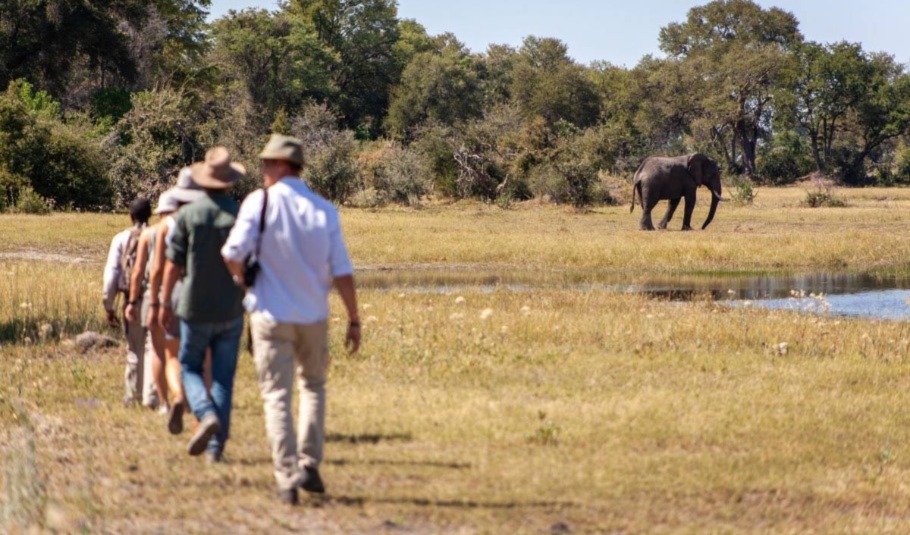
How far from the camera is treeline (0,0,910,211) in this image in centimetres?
4219

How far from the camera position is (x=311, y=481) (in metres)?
7.50

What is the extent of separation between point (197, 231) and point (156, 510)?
5.93ft

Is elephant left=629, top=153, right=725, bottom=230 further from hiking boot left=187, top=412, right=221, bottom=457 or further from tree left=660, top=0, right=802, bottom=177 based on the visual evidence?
tree left=660, top=0, right=802, bottom=177

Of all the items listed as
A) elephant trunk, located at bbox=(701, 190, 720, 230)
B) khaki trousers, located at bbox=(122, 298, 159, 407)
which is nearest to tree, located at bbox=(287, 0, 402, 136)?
elephant trunk, located at bbox=(701, 190, 720, 230)

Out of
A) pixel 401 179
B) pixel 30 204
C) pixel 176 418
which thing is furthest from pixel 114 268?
pixel 401 179

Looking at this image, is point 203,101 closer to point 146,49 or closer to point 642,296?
point 146,49

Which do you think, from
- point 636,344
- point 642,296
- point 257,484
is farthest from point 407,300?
point 257,484

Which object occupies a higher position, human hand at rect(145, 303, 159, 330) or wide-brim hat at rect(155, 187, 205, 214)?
wide-brim hat at rect(155, 187, 205, 214)

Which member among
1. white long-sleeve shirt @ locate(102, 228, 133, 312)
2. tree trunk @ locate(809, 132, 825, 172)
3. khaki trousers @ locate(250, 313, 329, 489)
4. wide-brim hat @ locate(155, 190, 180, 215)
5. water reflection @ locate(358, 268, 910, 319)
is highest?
tree trunk @ locate(809, 132, 825, 172)

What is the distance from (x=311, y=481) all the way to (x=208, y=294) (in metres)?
1.44

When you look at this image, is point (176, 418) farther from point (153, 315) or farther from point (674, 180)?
point (674, 180)

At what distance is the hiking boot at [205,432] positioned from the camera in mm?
7863

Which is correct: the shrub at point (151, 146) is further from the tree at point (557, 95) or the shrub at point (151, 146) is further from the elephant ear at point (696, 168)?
the tree at point (557, 95)

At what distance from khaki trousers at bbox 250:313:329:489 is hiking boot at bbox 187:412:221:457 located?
559mm
